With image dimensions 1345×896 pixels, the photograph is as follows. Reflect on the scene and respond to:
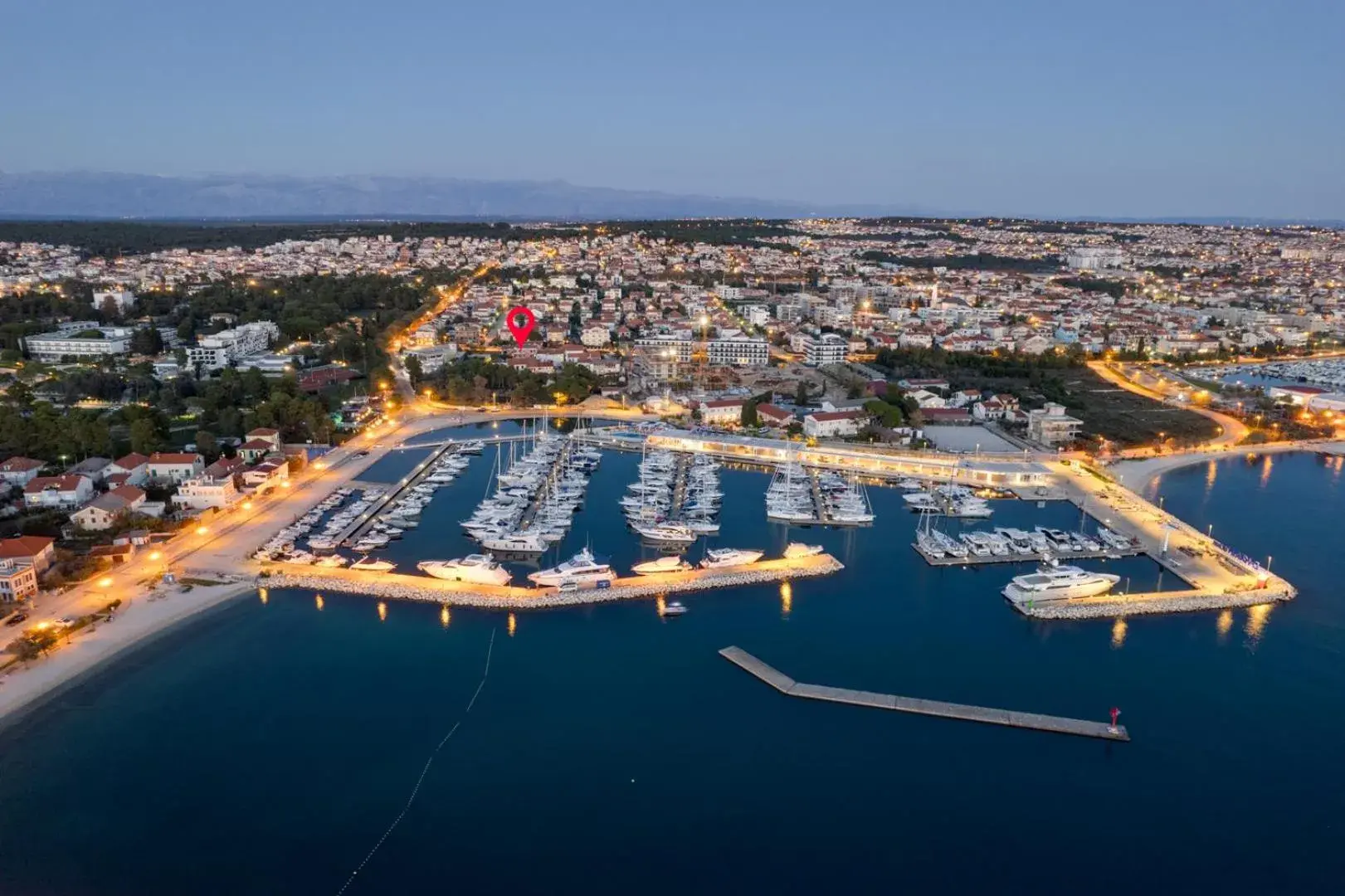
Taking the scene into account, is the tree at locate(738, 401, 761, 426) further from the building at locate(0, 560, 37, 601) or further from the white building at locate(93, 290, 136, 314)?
the white building at locate(93, 290, 136, 314)

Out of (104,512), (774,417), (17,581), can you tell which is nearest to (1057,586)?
(774,417)

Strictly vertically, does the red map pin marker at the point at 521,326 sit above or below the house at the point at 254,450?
above

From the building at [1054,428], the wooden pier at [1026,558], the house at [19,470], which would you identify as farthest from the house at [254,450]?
the building at [1054,428]

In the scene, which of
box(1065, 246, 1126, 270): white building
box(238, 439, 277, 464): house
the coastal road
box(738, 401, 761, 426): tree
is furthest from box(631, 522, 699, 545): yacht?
box(1065, 246, 1126, 270): white building

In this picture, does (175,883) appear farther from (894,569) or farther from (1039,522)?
(1039,522)

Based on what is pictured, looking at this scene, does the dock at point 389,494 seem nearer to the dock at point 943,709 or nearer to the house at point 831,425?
the dock at point 943,709

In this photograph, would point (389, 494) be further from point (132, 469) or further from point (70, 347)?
point (70, 347)

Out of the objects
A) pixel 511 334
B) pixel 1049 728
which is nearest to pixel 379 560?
pixel 1049 728
